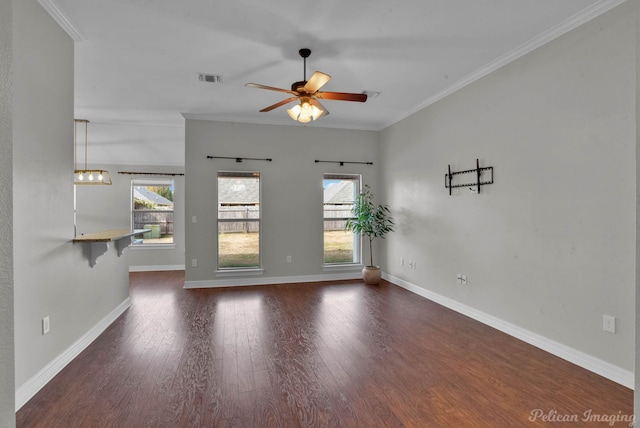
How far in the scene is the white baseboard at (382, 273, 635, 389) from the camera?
7.97ft

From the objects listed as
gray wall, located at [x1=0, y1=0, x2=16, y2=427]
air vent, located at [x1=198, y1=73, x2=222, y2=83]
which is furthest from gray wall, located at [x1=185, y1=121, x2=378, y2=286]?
gray wall, located at [x1=0, y1=0, x2=16, y2=427]

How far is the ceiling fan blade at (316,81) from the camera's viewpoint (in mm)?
2693

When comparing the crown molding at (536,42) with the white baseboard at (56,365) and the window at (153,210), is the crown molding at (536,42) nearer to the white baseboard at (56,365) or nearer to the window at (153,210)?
the white baseboard at (56,365)

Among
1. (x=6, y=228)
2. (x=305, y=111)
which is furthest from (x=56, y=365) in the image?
(x=305, y=111)

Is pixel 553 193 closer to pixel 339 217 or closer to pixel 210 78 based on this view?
pixel 339 217

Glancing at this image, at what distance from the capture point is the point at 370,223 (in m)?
5.68

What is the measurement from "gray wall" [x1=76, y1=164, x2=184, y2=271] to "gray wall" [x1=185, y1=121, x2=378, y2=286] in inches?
81.6

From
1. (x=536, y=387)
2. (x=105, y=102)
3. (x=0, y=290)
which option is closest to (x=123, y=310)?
(x=105, y=102)

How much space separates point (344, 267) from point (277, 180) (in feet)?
6.63

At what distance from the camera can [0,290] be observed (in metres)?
0.73

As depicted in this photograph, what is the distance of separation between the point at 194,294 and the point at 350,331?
9.03ft

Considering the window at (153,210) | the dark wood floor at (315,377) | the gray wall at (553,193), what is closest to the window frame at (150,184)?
the window at (153,210)

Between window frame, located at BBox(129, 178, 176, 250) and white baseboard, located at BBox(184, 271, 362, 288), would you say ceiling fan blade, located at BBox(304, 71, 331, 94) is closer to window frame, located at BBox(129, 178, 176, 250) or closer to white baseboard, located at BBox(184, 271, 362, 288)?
white baseboard, located at BBox(184, 271, 362, 288)

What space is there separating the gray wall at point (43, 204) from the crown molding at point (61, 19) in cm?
5
